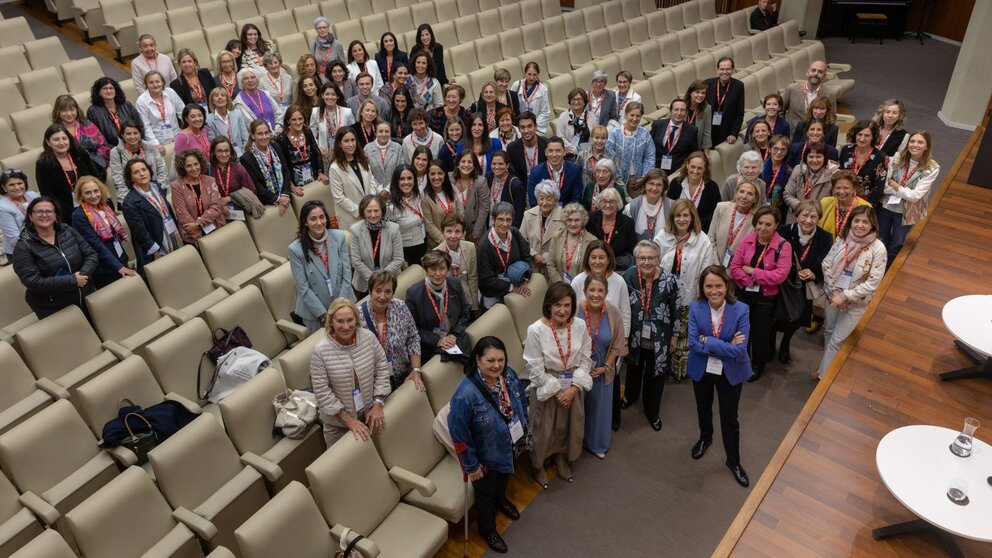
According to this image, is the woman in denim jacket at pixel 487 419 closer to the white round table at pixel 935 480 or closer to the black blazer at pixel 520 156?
the white round table at pixel 935 480

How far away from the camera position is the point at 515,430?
3312 mm

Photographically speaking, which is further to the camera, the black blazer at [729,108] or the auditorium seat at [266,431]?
the black blazer at [729,108]

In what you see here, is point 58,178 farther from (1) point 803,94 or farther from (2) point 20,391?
(1) point 803,94

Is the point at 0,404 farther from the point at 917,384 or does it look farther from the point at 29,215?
the point at 917,384

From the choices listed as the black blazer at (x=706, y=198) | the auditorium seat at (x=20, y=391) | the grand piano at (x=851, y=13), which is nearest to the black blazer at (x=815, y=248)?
the black blazer at (x=706, y=198)

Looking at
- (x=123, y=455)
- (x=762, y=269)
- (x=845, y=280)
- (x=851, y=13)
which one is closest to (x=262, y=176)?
(x=123, y=455)

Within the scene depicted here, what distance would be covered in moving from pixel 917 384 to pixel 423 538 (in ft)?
9.59

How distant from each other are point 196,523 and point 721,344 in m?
2.60

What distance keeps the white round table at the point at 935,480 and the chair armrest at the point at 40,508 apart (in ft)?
11.6

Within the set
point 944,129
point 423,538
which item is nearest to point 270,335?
point 423,538

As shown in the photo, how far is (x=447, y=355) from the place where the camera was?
3.74 metres

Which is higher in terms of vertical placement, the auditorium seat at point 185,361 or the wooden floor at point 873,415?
the auditorium seat at point 185,361

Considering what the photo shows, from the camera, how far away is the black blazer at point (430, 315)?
3.83 m

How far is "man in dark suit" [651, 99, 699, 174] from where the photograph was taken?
5668 mm
